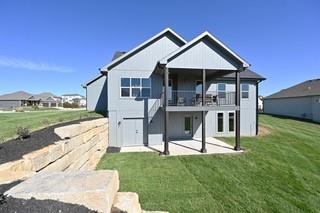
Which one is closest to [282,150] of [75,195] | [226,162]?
[226,162]

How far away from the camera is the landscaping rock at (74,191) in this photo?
2.60 meters

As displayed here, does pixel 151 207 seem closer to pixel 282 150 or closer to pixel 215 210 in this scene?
pixel 215 210

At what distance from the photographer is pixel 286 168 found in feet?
31.2

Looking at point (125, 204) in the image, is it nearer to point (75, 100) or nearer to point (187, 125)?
point (187, 125)

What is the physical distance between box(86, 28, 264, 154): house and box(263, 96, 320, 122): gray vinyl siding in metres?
15.0

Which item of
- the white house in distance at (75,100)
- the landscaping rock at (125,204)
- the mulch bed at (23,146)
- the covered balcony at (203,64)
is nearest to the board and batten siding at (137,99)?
the covered balcony at (203,64)

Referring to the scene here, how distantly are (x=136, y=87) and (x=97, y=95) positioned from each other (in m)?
9.63

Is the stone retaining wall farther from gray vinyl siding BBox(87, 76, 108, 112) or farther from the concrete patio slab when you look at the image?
gray vinyl siding BBox(87, 76, 108, 112)

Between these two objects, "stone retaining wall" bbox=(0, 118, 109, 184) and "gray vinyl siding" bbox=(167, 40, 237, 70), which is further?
"gray vinyl siding" bbox=(167, 40, 237, 70)

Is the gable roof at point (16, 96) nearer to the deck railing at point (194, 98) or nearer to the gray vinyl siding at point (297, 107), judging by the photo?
the deck railing at point (194, 98)

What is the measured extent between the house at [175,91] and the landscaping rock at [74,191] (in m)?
8.70

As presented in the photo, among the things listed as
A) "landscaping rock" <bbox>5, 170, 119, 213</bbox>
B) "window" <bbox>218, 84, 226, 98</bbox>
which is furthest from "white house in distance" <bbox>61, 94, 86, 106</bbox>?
"landscaping rock" <bbox>5, 170, 119, 213</bbox>

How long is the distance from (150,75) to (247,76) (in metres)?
8.86

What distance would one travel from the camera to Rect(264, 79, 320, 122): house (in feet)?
85.7
